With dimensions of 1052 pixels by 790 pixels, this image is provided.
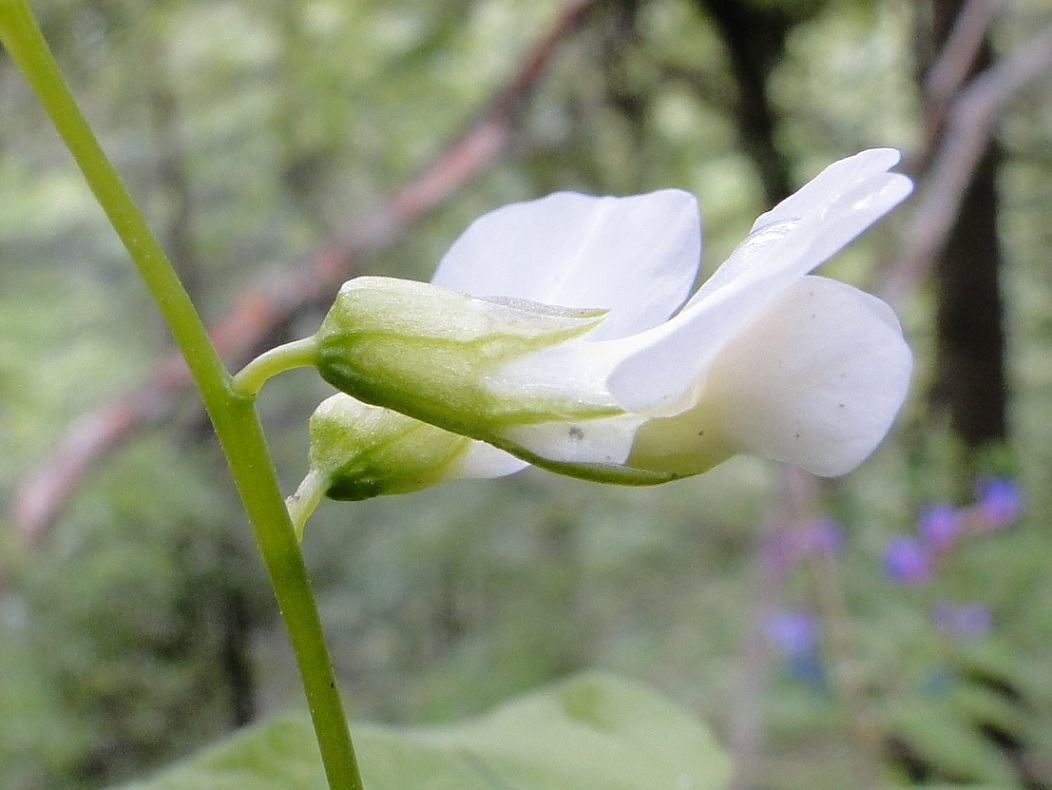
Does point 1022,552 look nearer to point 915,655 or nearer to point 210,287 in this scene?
point 915,655

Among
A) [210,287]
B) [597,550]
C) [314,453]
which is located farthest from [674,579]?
[314,453]

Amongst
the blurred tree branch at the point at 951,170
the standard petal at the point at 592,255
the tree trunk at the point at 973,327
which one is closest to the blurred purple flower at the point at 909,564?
the blurred tree branch at the point at 951,170

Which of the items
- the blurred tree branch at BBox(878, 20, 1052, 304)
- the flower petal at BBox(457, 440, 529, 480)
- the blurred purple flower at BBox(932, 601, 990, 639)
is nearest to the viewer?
the flower petal at BBox(457, 440, 529, 480)

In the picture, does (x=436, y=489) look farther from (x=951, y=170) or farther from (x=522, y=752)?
(x=522, y=752)

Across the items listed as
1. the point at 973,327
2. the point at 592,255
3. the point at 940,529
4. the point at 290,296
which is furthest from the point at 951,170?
the point at 973,327

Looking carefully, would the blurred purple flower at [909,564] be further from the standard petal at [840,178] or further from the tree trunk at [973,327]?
the standard petal at [840,178]

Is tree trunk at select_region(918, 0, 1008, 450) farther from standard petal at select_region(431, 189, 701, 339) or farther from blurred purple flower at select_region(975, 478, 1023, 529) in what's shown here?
standard petal at select_region(431, 189, 701, 339)

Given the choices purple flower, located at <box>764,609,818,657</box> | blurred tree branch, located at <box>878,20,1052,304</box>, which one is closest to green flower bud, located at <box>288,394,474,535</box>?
blurred tree branch, located at <box>878,20,1052,304</box>
